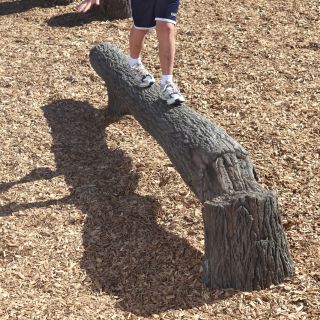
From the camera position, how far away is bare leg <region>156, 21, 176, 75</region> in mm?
4922

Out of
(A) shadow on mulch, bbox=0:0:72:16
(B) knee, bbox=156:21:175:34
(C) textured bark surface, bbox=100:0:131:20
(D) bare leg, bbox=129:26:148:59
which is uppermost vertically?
(B) knee, bbox=156:21:175:34

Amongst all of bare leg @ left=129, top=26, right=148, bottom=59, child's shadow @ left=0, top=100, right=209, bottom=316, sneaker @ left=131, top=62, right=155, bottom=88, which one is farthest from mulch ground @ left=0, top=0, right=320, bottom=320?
bare leg @ left=129, top=26, right=148, bottom=59

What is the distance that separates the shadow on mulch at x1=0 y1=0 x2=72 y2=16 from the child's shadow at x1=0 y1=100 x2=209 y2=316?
12.1 ft

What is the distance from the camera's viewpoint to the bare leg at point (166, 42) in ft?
16.1

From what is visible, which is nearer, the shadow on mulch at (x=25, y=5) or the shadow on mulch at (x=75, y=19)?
the shadow on mulch at (x=75, y=19)

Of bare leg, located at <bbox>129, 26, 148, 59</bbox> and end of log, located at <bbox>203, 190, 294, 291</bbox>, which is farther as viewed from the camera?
bare leg, located at <bbox>129, 26, 148, 59</bbox>

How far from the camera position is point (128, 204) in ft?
16.3

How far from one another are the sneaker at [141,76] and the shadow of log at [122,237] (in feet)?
2.13

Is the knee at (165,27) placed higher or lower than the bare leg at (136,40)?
higher

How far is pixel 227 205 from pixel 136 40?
2085 mm

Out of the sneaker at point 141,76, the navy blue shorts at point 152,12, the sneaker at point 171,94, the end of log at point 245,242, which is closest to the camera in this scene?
the end of log at point 245,242

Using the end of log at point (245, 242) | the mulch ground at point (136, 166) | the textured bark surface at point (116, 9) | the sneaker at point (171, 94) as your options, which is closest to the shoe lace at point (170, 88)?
the sneaker at point (171, 94)

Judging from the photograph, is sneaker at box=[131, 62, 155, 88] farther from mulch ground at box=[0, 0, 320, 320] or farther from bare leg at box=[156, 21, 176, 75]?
mulch ground at box=[0, 0, 320, 320]

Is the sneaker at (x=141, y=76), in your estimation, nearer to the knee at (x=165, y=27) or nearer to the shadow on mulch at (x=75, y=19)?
the knee at (x=165, y=27)
